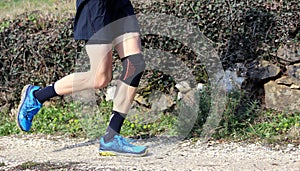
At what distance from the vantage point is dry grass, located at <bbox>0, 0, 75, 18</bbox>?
23.1 ft

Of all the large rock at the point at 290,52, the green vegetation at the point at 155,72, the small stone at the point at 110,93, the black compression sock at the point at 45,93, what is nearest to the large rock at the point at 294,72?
the large rock at the point at 290,52

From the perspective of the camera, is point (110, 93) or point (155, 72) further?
point (110, 93)

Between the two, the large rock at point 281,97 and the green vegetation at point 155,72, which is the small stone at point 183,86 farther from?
the large rock at point 281,97

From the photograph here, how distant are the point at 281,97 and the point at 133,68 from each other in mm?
1978

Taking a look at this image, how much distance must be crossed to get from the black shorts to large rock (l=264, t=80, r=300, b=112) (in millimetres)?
1947

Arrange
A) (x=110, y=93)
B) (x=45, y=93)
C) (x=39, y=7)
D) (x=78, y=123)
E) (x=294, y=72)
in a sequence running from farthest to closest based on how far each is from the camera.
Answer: (x=39, y=7)
(x=110, y=93)
(x=78, y=123)
(x=294, y=72)
(x=45, y=93)

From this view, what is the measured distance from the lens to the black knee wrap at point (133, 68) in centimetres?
466

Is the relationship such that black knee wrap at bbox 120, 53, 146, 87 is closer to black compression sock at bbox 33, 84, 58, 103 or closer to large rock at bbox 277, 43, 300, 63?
black compression sock at bbox 33, 84, 58, 103

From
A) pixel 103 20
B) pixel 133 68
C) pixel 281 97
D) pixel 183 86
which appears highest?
pixel 103 20

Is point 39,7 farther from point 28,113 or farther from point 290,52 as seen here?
point 290,52

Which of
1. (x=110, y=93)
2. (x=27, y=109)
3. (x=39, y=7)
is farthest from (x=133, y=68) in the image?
(x=39, y=7)

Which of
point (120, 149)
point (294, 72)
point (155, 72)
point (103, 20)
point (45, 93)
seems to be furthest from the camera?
point (155, 72)

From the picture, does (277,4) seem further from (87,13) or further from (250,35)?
(87,13)

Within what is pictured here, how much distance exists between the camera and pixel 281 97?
5.97m
